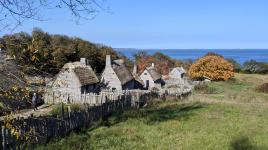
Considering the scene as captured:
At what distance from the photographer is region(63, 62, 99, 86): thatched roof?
38875 mm

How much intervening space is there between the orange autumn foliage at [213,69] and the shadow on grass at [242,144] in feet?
189

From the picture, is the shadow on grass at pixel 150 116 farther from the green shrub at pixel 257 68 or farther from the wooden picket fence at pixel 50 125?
the green shrub at pixel 257 68

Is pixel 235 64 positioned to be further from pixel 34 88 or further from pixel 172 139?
pixel 34 88

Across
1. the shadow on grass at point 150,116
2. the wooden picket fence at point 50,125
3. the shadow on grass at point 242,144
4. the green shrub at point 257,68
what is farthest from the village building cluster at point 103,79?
the green shrub at point 257,68

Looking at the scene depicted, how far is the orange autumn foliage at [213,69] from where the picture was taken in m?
73.8

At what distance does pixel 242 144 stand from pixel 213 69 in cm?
5957

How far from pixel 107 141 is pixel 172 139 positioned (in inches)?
101

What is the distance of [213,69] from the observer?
74312 mm

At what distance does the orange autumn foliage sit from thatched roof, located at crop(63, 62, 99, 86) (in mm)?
36259

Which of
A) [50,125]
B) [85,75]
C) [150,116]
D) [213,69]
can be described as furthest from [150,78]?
[50,125]

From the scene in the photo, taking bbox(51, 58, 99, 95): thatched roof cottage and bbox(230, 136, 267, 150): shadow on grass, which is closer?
bbox(230, 136, 267, 150): shadow on grass

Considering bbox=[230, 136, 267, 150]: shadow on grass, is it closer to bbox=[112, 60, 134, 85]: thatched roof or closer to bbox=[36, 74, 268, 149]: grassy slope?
bbox=[36, 74, 268, 149]: grassy slope

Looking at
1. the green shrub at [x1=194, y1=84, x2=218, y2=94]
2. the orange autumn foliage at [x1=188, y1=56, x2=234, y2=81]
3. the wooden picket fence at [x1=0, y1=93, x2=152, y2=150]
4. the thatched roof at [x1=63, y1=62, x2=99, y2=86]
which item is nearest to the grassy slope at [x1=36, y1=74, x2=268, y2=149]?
the wooden picket fence at [x1=0, y1=93, x2=152, y2=150]

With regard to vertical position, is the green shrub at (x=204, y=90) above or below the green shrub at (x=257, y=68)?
below
